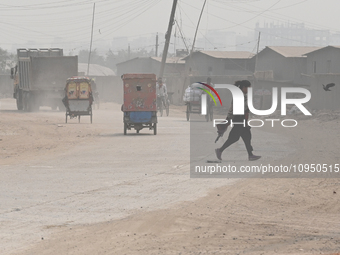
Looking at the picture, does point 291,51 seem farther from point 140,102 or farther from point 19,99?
point 140,102

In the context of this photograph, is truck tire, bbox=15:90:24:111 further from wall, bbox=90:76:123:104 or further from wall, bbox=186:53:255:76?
wall, bbox=186:53:255:76

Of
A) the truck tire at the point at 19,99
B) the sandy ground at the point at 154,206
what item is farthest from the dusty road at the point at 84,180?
the truck tire at the point at 19,99

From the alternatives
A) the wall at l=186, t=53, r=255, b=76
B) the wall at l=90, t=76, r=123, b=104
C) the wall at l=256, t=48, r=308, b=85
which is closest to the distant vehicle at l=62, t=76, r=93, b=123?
the wall at l=256, t=48, r=308, b=85

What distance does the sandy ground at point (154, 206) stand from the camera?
6.60m

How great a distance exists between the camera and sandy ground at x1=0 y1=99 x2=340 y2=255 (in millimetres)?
6601

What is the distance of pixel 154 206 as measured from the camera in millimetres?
8641

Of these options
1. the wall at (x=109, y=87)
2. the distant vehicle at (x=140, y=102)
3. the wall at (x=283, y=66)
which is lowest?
the distant vehicle at (x=140, y=102)

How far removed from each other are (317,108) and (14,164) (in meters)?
20.1

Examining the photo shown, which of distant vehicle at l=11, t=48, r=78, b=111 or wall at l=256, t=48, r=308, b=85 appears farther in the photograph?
wall at l=256, t=48, r=308, b=85

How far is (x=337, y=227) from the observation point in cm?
738

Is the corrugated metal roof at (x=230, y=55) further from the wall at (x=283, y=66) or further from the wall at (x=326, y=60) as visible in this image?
the wall at (x=326, y=60)

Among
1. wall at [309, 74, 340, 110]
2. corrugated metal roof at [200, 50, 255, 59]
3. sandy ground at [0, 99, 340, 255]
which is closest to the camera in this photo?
sandy ground at [0, 99, 340, 255]

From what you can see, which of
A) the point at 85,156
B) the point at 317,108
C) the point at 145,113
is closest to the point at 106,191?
the point at 85,156

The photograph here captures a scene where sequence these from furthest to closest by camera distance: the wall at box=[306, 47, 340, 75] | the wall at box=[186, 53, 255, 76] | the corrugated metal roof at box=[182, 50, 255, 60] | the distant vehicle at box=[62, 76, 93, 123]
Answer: the corrugated metal roof at box=[182, 50, 255, 60], the wall at box=[186, 53, 255, 76], the wall at box=[306, 47, 340, 75], the distant vehicle at box=[62, 76, 93, 123]
